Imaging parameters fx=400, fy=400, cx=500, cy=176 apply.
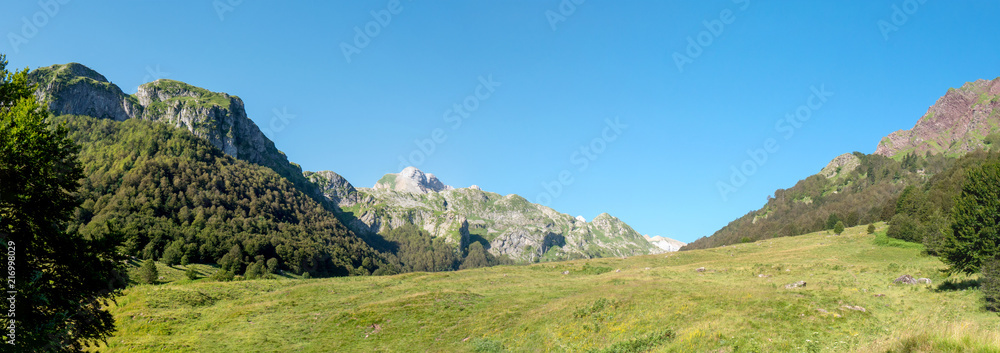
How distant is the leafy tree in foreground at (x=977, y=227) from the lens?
1297 inches

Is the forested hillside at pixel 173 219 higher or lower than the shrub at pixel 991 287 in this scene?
higher

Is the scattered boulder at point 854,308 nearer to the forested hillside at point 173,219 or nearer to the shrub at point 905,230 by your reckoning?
the shrub at point 905,230

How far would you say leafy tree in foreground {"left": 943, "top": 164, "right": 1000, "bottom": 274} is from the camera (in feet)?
108

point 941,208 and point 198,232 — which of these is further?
point 198,232

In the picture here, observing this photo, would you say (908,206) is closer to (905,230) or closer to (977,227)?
Result: (905,230)

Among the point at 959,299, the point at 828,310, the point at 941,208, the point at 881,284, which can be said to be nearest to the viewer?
the point at 828,310

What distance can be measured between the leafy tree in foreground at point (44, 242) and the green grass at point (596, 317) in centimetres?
1331

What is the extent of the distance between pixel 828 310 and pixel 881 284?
19.9m

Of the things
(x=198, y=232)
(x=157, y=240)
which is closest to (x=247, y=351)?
(x=157, y=240)

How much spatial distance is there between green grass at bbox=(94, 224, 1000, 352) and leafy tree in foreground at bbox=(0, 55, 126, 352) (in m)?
13.3

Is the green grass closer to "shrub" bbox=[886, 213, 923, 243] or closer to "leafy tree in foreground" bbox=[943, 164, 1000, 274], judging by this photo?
"leafy tree in foreground" bbox=[943, 164, 1000, 274]

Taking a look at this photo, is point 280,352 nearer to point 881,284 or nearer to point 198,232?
point 881,284

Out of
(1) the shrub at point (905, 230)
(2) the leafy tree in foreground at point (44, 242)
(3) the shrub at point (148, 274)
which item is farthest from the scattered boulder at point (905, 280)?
(3) the shrub at point (148, 274)

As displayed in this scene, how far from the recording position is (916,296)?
29.2m
